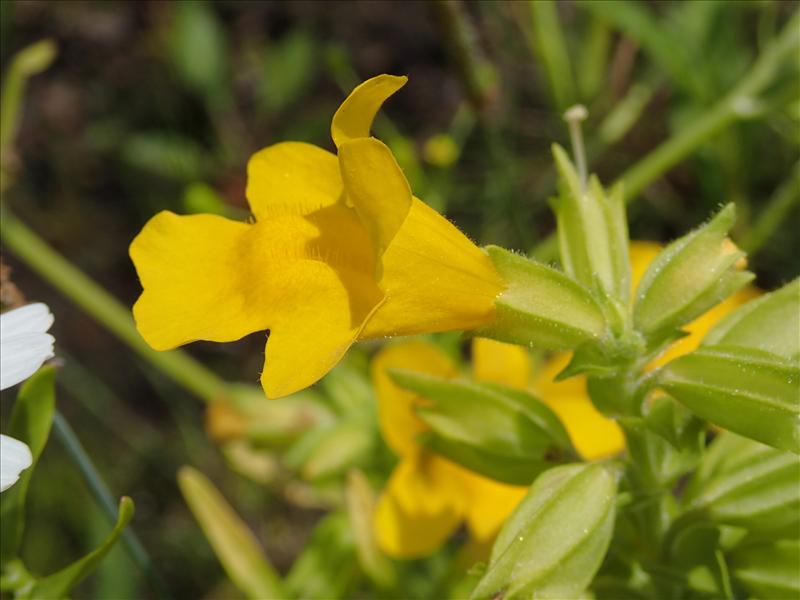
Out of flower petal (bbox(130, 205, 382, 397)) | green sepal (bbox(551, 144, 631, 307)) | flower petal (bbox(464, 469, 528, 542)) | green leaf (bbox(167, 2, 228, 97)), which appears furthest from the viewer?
green leaf (bbox(167, 2, 228, 97))

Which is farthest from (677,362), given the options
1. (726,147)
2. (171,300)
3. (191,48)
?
(191,48)

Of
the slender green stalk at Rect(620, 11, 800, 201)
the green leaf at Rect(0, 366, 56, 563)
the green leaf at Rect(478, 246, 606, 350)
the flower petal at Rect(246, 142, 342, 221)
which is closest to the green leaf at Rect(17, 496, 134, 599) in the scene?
the green leaf at Rect(0, 366, 56, 563)

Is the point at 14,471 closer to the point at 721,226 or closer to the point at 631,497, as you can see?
the point at 631,497

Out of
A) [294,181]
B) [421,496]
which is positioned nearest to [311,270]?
[294,181]

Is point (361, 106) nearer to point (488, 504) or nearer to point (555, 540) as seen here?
point (555, 540)

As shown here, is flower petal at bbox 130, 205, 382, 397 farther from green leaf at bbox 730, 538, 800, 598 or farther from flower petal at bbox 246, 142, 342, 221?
green leaf at bbox 730, 538, 800, 598
